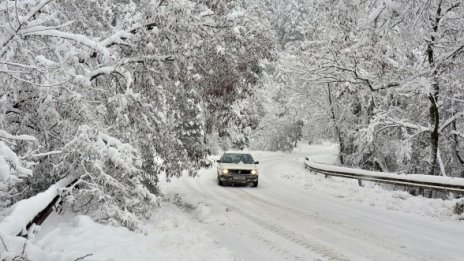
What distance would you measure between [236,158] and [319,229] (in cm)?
1202

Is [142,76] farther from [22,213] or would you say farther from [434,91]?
[434,91]

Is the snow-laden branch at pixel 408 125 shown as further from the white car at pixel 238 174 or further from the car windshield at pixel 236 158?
the car windshield at pixel 236 158

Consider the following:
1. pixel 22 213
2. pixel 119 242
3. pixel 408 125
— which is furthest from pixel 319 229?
pixel 408 125

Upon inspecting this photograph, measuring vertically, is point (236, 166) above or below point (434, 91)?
below

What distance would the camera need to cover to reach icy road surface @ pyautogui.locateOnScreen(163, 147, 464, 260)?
8070mm

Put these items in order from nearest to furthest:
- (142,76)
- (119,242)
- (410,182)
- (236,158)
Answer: (119,242) < (142,76) < (410,182) < (236,158)

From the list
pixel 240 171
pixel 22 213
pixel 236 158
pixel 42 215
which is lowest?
pixel 240 171

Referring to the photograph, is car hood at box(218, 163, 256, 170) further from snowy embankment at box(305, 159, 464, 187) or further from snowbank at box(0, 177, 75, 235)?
snowbank at box(0, 177, 75, 235)

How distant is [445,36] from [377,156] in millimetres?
11344

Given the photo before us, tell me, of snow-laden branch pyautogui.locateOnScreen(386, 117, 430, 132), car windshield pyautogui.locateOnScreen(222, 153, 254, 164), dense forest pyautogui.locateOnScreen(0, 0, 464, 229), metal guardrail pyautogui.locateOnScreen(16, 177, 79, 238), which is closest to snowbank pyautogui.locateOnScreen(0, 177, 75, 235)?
metal guardrail pyautogui.locateOnScreen(16, 177, 79, 238)

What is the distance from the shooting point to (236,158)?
72.3 feet

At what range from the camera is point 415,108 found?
68.7ft

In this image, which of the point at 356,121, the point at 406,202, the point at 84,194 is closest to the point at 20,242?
the point at 84,194

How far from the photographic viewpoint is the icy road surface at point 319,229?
8.07 m
